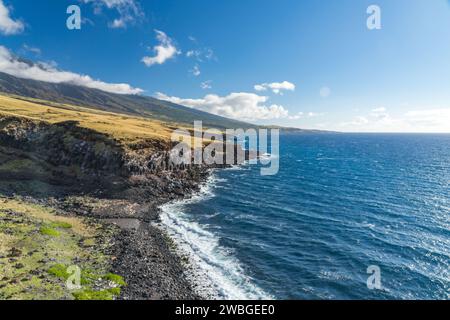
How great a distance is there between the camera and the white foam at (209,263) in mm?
39156

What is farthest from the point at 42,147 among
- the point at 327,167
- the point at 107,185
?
the point at 327,167

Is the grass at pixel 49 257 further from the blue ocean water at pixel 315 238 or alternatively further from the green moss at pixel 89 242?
the blue ocean water at pixel 315 238

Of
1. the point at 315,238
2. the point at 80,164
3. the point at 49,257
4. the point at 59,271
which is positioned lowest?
the point at 315,238

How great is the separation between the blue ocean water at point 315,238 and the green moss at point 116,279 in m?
9.78

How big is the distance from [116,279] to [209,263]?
14.0 meters

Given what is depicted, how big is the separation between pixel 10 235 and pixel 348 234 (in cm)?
5724

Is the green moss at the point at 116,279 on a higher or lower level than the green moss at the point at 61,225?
lower

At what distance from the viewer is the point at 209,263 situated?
46.5 meters

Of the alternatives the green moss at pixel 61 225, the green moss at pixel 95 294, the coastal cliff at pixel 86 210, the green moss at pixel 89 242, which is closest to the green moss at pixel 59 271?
the coastal cliff at pixel 86 210

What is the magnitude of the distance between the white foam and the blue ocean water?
0.14 m

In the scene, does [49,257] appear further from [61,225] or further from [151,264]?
[151,264]

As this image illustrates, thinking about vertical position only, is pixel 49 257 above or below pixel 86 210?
below
